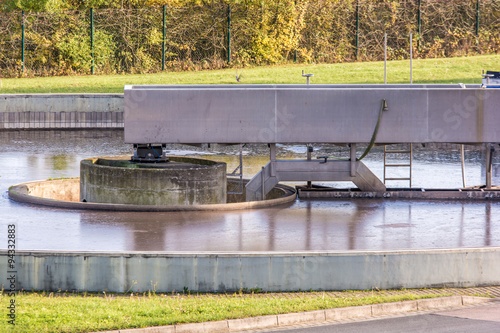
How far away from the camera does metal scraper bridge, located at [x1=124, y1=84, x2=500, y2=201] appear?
1470 centimetres

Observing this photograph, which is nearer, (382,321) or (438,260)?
(382,321)

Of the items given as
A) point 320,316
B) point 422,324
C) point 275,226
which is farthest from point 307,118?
point 422,324

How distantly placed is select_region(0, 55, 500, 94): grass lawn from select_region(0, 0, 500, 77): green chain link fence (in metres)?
1.64

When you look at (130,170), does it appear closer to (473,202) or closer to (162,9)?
(473,202)

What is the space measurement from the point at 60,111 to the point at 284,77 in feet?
34.6

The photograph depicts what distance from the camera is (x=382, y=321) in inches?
352

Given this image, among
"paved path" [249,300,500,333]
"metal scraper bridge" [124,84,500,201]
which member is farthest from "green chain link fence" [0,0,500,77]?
"paved path" [249,300,500,333]

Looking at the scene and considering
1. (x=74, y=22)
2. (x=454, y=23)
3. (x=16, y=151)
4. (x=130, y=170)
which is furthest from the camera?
(x=454, y=23)

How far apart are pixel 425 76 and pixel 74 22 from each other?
1666 centimetres

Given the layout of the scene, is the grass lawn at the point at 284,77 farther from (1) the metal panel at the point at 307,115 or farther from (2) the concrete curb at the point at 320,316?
(2) the concrete curb at the point at 320,316

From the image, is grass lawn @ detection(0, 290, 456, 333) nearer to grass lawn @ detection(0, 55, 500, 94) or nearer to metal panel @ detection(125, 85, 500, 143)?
metal panel @ detection(125, 85, 500, 143)

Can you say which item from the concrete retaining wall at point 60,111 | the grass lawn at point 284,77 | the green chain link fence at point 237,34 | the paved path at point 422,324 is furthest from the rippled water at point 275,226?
the green chain link fence at point 237,34

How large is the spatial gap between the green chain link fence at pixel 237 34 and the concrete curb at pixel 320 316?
29.5 meters

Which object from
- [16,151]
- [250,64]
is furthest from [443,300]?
[250,64]
